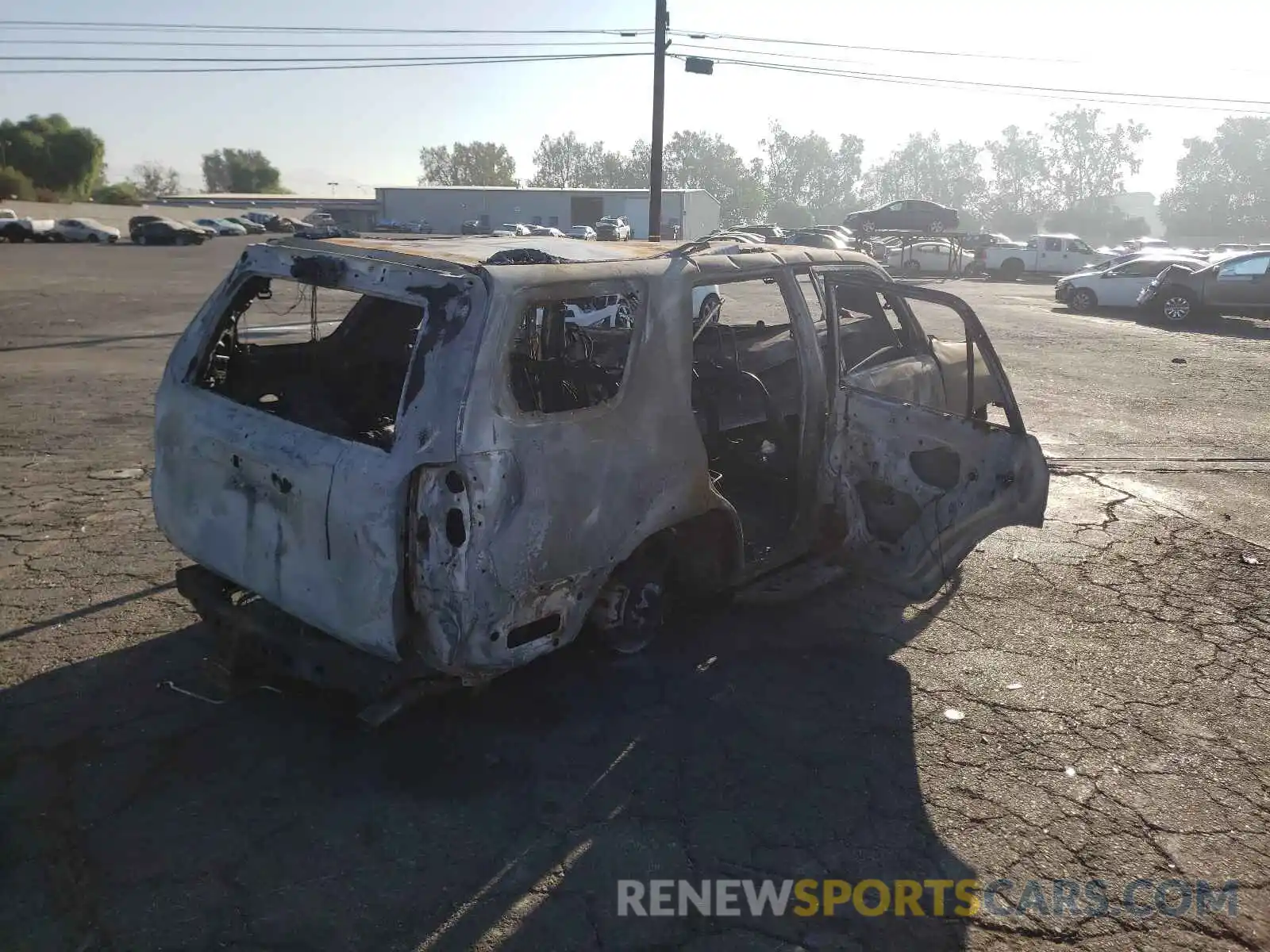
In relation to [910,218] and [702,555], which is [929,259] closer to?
[910,218]

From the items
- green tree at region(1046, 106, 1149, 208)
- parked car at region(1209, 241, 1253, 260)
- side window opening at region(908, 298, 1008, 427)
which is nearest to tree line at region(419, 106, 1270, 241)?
green tree at region(1046, 106, 1149, 208)

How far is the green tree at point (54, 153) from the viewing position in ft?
239

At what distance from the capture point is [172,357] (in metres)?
3.95

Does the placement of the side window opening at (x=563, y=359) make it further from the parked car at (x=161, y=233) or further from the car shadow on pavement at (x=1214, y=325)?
the parked car at (x=161, y=233)

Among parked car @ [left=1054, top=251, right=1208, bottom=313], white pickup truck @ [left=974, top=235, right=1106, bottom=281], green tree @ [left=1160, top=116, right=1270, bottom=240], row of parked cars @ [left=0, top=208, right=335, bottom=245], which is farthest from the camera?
green tree @ [left=1160, top=116, right=1270, bottom=240]

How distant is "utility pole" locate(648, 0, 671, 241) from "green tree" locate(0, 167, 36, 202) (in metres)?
55.5

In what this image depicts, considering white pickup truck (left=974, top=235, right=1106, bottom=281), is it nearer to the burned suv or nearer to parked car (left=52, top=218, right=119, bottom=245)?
the burned suv

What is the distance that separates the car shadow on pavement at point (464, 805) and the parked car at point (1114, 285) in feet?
73.9

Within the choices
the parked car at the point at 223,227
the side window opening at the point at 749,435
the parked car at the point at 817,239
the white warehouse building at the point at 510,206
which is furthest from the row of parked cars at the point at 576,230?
the side window opening at the point at 749,435

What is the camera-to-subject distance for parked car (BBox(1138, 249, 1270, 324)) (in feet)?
64.5

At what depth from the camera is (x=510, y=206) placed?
7450 cm

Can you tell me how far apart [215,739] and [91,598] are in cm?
162

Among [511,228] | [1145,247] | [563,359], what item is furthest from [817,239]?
[563,359]

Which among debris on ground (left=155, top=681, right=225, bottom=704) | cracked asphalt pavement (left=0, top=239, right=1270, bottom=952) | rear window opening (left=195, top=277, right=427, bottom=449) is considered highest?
rear window opening (left=195, top=277, right=427, bottom=449)
